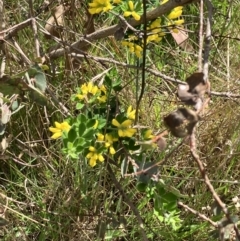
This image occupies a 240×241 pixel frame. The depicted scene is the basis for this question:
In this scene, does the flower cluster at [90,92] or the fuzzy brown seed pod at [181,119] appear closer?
the fuzzy brown seed pod at [181,119]

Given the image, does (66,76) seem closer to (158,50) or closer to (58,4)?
(58,4)

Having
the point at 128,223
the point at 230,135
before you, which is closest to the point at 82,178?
the point at 128,223

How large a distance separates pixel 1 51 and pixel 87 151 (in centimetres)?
45

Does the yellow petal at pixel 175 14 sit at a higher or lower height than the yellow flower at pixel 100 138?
higher

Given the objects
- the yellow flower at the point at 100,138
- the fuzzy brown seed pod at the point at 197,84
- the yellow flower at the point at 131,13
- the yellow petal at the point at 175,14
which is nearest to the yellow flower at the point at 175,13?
the yellow petal at the point at 175,14

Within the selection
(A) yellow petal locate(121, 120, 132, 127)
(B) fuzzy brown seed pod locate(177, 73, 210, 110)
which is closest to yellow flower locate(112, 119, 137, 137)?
(A) yellow petal locate(121, 120, 132, 127)

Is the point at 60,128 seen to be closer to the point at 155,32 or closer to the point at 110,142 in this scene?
the point at 110,142

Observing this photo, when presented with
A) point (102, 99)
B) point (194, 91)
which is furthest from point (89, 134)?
point (194, 91)

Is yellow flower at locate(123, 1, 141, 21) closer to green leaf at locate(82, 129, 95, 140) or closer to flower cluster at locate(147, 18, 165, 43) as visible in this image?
flower cluster at locate(147, 18, 165, 43)

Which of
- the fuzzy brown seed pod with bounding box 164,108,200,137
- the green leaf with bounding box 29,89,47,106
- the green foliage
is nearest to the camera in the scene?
the fuzzy brown seed pod with bounding box 164,108,200,137

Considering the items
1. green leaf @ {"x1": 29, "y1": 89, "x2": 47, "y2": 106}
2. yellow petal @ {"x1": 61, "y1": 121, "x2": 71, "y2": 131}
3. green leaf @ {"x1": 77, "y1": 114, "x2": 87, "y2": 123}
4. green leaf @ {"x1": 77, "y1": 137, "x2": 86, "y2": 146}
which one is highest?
green leaf @ {"x1": 29, "y1": 89, "x2": 47, "y2": 106}

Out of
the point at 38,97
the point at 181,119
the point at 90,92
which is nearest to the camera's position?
the point at 181,119

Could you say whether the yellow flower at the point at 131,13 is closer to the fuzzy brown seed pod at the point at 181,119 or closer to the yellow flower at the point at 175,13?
the yellow flower at the point at 175,13

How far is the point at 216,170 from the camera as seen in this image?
1.48 metres
